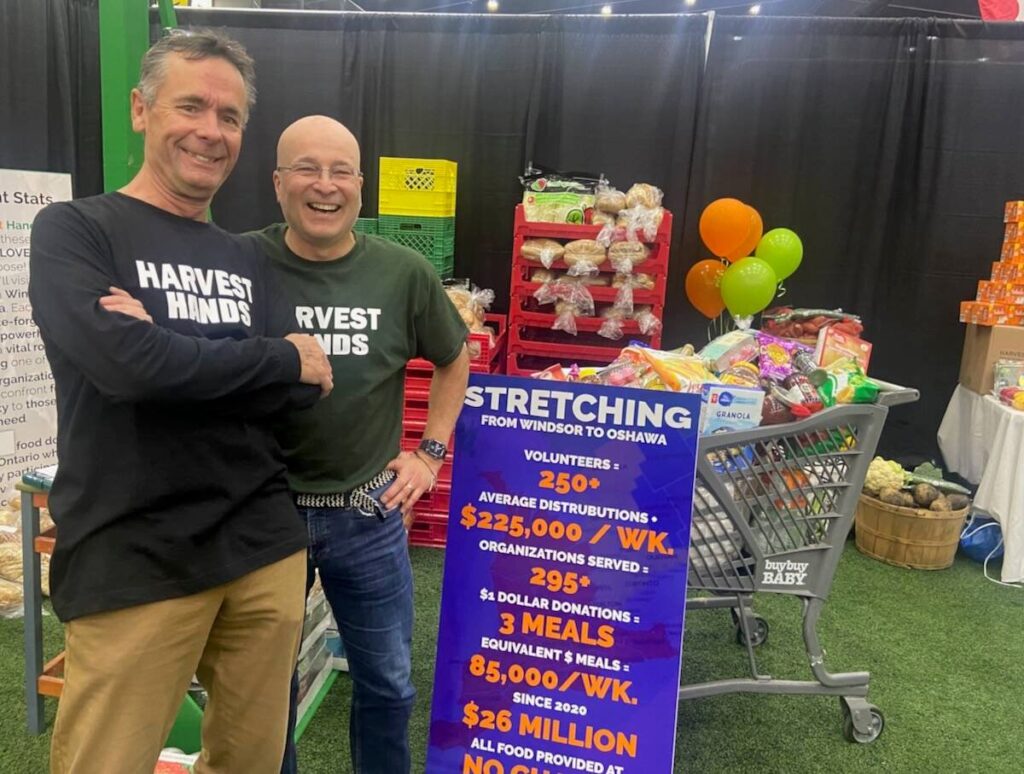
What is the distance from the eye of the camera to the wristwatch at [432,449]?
5.51 ft

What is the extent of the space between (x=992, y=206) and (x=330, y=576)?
4118 millimetres

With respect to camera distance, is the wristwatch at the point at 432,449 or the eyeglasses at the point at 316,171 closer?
the eyeglasses at the point at 316,171

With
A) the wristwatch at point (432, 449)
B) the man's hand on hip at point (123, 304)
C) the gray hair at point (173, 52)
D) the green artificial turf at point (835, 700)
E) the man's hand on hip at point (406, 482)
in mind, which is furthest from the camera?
the green artificial turf at point (835, 700)

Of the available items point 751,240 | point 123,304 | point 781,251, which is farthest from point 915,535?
point 123,304

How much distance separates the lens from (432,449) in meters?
1.69

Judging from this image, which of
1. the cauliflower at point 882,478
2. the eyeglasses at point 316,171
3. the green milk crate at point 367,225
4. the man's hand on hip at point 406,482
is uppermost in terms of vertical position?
the eyeglasses at point 316,171

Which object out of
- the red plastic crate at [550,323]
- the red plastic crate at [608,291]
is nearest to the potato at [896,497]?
the red plastic crate at [550,323]

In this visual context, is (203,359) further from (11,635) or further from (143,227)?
(11,635)

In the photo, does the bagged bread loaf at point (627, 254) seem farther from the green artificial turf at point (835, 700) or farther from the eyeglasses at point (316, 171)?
the eyeglasses at point (316, 171)

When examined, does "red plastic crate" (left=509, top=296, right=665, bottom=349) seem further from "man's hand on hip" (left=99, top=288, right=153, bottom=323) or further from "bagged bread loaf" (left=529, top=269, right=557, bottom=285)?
"man's hand on hip" (left=99, top=288, right=153, bottom=323)

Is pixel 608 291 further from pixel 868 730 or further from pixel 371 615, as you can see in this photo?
pixel 371 615

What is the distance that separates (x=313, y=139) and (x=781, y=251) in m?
2.78

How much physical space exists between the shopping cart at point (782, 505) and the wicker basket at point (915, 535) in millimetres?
1648

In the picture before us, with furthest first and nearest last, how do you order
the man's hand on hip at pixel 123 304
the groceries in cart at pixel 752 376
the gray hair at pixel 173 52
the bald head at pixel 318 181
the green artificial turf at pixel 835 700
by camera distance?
the green artificial turf at pixel 835 700 < the groceries in cart at pixel 752 376 < the bald head at pixel 318 181 < the gray hair at pixel 173 52 < the man's hand on hip at pixel 123 304
